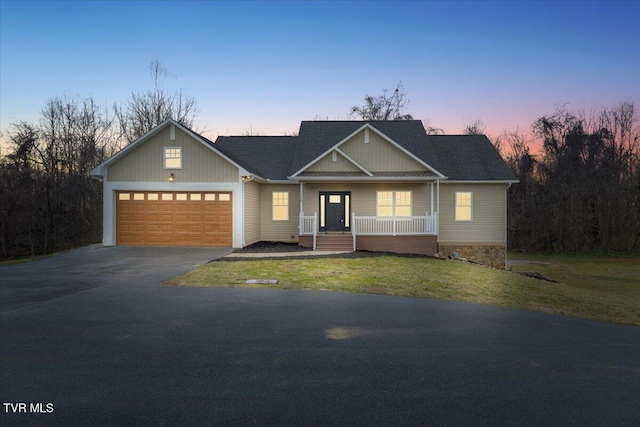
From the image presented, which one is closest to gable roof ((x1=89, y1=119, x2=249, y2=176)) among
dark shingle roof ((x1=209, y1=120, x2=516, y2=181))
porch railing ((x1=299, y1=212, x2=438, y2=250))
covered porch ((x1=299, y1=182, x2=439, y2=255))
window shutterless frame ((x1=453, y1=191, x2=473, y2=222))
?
dark shingle roof ((x1=209, y1=120, x2=516, y2=181))

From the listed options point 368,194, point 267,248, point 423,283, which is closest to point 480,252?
point 368,194

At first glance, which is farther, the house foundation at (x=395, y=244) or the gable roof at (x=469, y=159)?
the gable roof at (x=469, y=159)

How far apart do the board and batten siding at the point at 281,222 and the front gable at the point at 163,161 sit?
3.45 meters

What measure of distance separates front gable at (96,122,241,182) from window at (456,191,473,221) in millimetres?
11471

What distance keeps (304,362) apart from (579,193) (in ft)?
107

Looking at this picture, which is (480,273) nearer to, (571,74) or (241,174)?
(241,174)

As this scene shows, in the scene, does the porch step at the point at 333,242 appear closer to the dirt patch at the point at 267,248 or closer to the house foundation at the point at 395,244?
the house foundation at the point at 395,244

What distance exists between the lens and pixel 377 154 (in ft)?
65.8

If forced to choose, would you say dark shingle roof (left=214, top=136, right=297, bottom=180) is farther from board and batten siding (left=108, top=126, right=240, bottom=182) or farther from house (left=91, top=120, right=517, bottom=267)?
board and batten siding (left=108, top=126, right=240, bottom=182)

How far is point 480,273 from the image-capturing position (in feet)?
48.1

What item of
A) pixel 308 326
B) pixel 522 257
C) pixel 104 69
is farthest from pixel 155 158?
pixel 522 257

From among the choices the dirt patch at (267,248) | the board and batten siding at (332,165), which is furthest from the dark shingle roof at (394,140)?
the dirt patch at (267,248)

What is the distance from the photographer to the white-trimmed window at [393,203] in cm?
2019

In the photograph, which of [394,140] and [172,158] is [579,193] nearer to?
[394,140]
